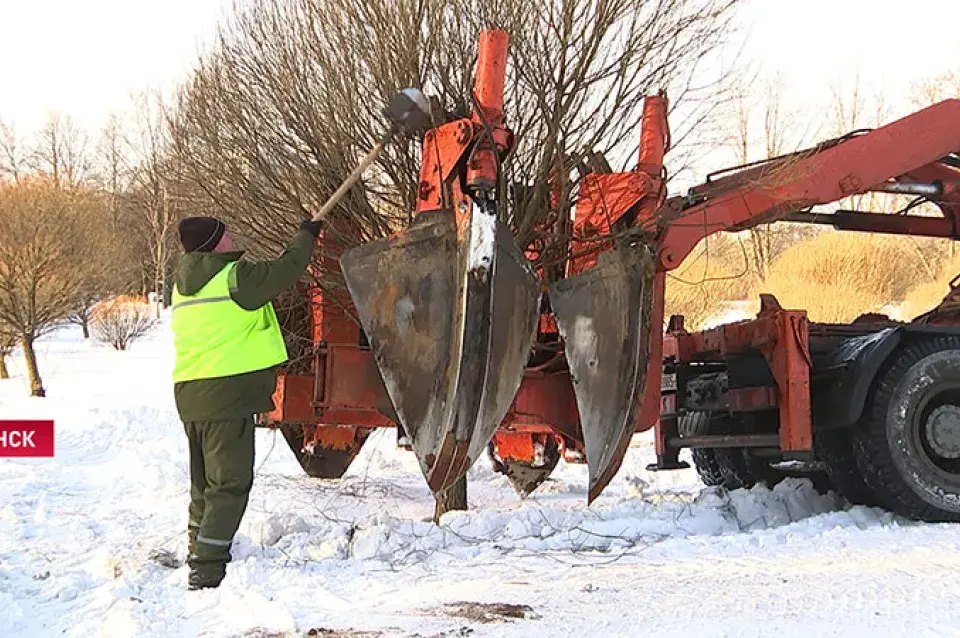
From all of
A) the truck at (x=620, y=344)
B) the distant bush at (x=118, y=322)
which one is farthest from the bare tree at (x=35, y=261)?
the truck at (x=620, y=344)

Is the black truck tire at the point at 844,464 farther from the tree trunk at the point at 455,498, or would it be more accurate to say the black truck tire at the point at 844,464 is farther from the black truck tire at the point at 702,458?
the tree trunk at the point at 455,498

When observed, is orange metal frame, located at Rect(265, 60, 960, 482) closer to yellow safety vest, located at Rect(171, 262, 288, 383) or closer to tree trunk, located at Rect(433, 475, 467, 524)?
tree trunk, located at Rect(433, 475, 467, 524)

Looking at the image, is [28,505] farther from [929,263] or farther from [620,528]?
[929,263]

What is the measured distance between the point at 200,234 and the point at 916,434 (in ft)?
14.1

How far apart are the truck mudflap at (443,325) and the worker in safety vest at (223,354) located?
38 centimetres

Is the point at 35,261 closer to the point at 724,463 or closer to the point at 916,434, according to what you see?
the point at 724,463

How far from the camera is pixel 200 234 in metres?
3.92

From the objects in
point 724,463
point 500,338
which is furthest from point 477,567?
point 724,463

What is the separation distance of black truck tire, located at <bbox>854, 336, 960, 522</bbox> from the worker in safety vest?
358 centimetres

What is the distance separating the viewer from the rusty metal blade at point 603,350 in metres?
4.24

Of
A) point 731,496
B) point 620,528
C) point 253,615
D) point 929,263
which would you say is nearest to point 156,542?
point 253,615

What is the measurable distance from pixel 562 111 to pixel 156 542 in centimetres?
329

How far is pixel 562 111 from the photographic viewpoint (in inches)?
212

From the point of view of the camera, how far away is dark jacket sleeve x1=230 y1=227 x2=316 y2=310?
3.75m
